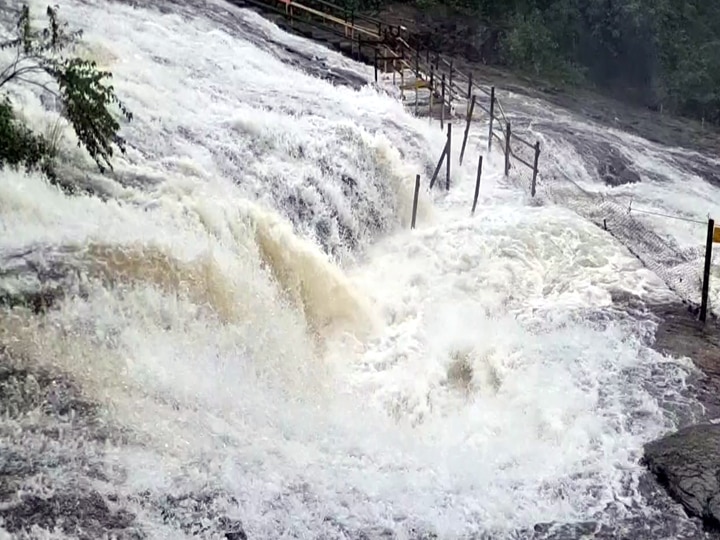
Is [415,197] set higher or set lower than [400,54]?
lower

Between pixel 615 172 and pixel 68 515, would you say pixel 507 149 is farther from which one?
pixel 68 515

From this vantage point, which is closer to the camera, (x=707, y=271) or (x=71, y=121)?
(x=71, y=121)

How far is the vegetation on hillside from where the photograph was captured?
73.6 feet

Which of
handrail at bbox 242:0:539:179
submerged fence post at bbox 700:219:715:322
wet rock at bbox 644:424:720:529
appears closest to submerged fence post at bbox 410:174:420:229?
submerged fence post at bbox 700:219:715:322

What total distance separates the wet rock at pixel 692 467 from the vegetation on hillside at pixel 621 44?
17.6 meters

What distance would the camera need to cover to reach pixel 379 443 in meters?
6.50

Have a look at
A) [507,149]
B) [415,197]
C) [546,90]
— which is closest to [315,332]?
[415,197]

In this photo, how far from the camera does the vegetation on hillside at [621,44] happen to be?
22.4 m

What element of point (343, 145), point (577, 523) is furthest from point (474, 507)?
point (343, 145)

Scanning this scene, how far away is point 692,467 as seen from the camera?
20.7ft

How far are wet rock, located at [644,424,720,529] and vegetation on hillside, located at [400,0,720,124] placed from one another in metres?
17.6

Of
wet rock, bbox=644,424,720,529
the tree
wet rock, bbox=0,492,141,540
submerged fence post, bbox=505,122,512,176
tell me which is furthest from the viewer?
submerged fence post, bbox=505,122,512,176

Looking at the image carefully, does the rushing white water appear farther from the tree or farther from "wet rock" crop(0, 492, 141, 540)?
the tree

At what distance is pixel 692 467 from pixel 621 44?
65.7ft
